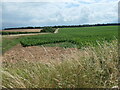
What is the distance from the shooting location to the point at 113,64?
11.0 feet

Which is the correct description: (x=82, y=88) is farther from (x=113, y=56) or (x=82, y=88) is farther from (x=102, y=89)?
(x=113, y=56)

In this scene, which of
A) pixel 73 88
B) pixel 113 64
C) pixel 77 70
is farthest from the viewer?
pixel 113 64

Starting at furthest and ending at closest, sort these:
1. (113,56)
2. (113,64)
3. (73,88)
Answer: (113,56) → (113,64) → (73,88)

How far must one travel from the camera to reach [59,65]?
11.2ft

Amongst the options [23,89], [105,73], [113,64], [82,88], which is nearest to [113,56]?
[113,64]

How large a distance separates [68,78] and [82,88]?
0.98ft

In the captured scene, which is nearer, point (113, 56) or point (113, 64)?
point (113, 64)

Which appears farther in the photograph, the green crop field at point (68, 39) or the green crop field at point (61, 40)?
the green crop field at point (68, 39)

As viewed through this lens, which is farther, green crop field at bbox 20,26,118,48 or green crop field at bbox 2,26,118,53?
green crop field at bbox 20,26,118,48

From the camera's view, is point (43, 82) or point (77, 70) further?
point (77, 70)

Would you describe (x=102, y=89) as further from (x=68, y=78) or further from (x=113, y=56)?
(x=113, y=56)

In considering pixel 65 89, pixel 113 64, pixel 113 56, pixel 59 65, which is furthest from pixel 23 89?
pixel 113 56

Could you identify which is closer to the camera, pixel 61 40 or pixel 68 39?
pixel 61 40

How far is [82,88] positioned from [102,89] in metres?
0.33
